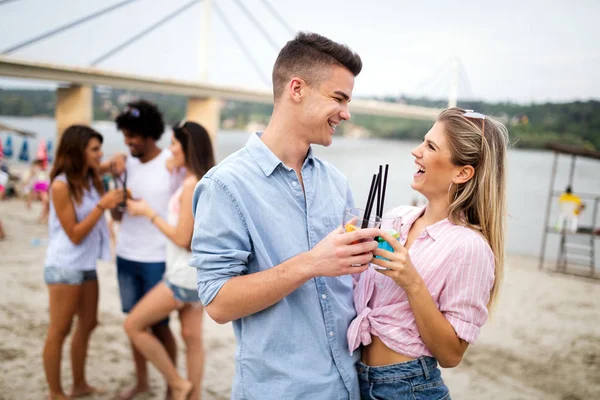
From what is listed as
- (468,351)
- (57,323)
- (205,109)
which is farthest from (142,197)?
(205,109)

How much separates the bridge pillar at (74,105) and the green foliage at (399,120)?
438 mm

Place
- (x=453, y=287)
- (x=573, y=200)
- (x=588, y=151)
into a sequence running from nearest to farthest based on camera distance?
(x=453, y=287), (x=588, y=151), (x=573, y=200)

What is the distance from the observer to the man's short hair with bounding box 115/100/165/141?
2.82m

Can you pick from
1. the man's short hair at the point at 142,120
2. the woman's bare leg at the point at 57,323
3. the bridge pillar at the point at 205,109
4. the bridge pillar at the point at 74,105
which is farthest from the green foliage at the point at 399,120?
the woman's bare leg at the point at 57,323

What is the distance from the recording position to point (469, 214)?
1.47 meters

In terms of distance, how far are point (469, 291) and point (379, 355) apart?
349 millimetres

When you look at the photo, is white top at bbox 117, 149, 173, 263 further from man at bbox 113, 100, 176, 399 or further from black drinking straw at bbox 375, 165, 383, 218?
black drinking straw at bbox 375, 165, 383, 218

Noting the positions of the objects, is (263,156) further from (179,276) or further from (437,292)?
(179,276)

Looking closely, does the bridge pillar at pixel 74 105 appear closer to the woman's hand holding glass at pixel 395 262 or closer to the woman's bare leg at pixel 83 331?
the woman's bare leg at pixel 83 331

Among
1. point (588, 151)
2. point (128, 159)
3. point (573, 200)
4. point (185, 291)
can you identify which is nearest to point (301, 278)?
point (185, 291)

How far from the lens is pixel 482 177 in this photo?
4.70 feet

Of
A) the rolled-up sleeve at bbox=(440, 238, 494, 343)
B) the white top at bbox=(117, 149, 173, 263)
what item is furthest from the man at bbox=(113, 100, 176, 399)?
the rolled-up sleeve at bbox=(440, 238, 494, 343)

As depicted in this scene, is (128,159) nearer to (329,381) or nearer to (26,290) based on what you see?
(329,381)

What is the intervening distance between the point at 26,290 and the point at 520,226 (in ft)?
49.6
